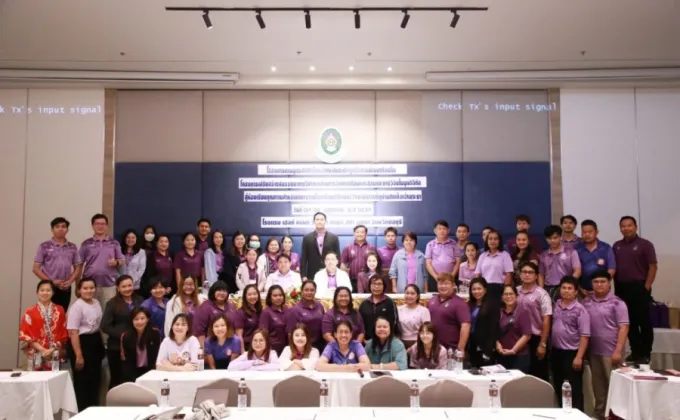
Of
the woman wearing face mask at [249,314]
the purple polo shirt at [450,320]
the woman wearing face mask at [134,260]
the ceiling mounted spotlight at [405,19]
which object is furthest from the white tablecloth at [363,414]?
the ceiling mounted spotlight at [405,19]

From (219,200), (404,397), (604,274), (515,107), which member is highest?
(515,107)

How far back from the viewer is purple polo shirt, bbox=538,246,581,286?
685 cm

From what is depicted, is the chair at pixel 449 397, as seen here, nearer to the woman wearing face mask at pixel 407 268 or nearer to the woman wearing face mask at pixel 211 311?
the woman wearing face mask at pixel 211 311

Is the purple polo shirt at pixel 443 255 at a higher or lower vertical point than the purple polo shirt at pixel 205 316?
higher

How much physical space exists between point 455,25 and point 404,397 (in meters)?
4.50

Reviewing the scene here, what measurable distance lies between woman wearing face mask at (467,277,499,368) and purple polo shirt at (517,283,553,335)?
0.31 m

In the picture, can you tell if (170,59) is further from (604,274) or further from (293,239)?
(604,274)

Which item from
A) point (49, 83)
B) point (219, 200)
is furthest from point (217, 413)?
point (49, 83)

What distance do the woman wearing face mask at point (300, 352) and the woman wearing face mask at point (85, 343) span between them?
2134mm

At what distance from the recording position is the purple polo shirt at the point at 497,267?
22.3 feet

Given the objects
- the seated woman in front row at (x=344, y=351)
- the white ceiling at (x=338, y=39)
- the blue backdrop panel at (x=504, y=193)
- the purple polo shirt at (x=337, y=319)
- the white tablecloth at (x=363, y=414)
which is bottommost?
the white tablecloth at (x=363, y=414)

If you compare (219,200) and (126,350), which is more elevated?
(219,200)

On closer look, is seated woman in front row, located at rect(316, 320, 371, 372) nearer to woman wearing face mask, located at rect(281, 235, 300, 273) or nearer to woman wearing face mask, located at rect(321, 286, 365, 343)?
woman wearing face mask, located at rect(321, 286, 365, 343)

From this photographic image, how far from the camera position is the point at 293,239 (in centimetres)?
906
